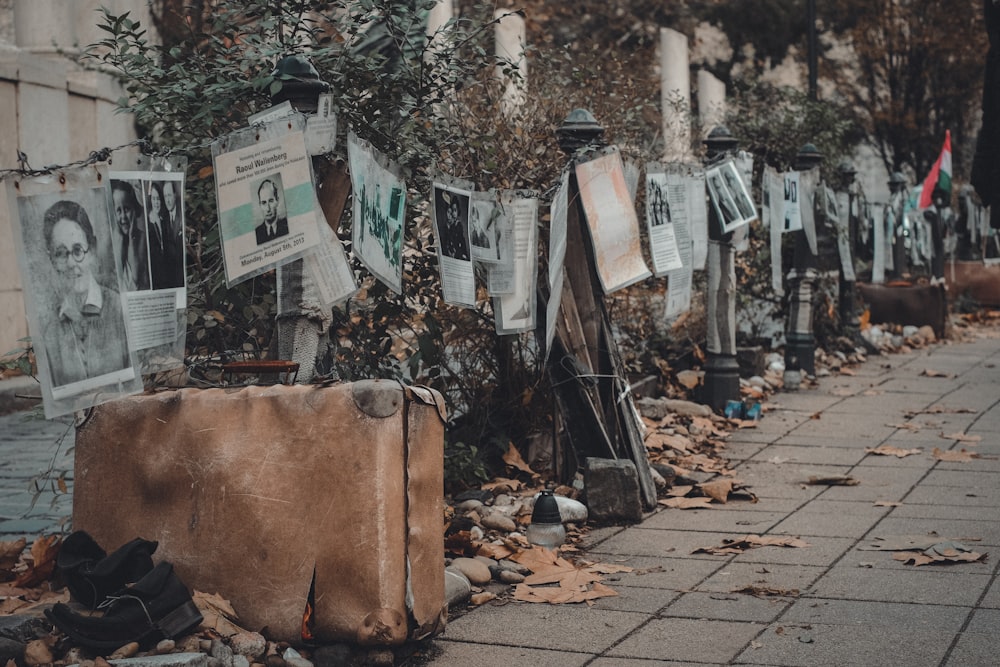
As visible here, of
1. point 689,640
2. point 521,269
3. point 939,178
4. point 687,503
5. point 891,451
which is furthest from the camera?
point 939,178

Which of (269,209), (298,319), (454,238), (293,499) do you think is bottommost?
(293,499)

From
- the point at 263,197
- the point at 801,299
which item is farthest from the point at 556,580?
the point at 801,299

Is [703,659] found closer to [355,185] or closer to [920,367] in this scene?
[355,185]

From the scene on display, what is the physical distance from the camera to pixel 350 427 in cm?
396

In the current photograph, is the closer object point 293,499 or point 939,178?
point 293,499

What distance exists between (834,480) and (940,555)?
170 cm

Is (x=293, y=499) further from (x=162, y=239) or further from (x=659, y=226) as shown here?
(x=659, y=226)

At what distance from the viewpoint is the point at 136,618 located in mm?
3795

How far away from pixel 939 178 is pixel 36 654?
48.8 ft

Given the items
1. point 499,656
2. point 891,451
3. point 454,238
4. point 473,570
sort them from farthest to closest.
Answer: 1. point 891,451
2. point 454,238
3. point 473,570
4. point 499,656

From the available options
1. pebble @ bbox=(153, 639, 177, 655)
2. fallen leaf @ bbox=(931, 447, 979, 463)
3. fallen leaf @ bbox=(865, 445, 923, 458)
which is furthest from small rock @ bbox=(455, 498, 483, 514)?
fallen leaf @ bbox=(931, 447, 979, 463)

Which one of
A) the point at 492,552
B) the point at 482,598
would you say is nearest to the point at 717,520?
the point at 492,552

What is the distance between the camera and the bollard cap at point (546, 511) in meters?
5.48

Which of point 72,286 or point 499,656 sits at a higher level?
point 72,286
